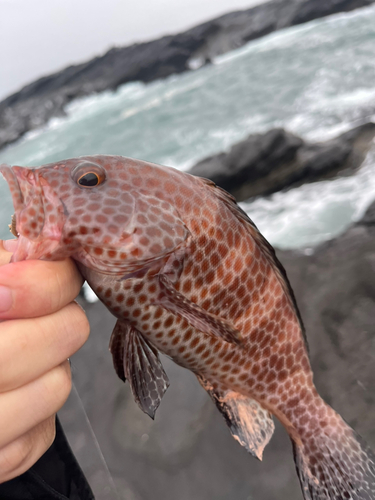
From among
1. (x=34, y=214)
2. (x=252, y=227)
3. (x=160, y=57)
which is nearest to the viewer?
(x=34, y=214)

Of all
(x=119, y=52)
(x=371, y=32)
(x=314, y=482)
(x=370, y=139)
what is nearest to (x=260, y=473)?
(x=314, y=482)

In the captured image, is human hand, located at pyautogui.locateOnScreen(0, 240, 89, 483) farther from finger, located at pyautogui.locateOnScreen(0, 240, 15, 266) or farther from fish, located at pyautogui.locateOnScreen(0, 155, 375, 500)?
finger, located at pyautogui.locateOnScreen(0, 240, 15, 266)

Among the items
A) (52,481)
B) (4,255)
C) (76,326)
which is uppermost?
(4,255)

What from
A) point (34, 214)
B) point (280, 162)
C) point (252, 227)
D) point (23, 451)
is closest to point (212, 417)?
point (252, 227)

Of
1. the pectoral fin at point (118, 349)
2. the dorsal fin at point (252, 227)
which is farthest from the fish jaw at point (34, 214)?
the dorsal fin at point (252, 227)

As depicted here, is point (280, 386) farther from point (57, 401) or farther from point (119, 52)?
point (119, 52)

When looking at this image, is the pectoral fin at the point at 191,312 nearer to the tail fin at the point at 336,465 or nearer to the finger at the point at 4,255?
the finger at the point at 4,255

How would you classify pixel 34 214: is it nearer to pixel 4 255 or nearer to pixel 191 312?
pixel 4 255
